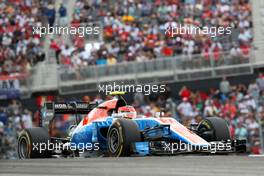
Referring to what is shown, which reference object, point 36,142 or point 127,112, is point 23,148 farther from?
point 127,112

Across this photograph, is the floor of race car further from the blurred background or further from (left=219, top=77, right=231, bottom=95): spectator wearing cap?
(left=219, top=77, right=231, bottom=95): spectator wearing cap

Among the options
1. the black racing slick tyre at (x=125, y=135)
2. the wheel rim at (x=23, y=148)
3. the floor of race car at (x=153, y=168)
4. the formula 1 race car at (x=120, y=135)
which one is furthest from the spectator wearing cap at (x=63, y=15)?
the floor of race car at (x=153, y=168)

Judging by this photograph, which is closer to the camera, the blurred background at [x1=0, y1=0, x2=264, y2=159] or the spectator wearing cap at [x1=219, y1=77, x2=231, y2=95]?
the spectator wearing cap at [x1=219, y1=77, x2=231, y2=95]

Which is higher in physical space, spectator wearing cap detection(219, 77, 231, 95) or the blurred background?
the blurred background

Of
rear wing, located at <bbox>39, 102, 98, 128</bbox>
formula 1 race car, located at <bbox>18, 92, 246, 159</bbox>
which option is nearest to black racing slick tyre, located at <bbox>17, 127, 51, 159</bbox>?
formula 1 race car, located at <bbox>18, 92, 246, 159</bbox>

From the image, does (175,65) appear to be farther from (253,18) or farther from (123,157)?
(123,157)

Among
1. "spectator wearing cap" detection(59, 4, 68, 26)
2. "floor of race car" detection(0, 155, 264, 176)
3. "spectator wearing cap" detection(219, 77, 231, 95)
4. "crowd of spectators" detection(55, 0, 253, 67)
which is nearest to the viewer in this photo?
"floor of race car" detection(0, 155, 264, 176)

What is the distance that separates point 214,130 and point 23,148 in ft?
11.3

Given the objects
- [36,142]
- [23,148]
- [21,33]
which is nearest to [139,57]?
[21,33]

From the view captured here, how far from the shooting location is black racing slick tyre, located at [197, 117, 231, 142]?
1371 centimetres

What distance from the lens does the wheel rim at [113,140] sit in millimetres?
13109

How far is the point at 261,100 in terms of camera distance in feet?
60.4

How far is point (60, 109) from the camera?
15.2 meters

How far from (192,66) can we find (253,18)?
2.19 m
